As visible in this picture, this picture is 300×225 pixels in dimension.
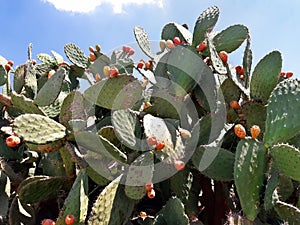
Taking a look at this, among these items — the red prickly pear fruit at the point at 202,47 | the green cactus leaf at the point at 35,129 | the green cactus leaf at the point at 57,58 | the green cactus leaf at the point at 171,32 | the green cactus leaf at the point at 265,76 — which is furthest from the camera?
the green cactus leaf at the point at 57,58

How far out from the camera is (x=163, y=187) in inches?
52.3

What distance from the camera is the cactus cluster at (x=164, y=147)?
1.14 meters

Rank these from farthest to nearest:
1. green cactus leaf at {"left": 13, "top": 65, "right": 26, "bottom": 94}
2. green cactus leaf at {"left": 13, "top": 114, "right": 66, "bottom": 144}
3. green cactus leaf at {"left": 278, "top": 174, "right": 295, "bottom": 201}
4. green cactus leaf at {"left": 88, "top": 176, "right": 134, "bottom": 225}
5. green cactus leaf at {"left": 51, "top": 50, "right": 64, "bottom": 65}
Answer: green cactus leaf at {"left": 51, "top": 50, "right": 64, "bottom": 65} < green cactus leaf at {"left": 13, "top": 65, "right": 26, "bottom": 94} < green cactus leaf at {"left": 278, "top": 174, "right": 295, "bottom": 201} < green cactus leaf at {"left": 13, "top": 114, "right": 66, "bottom": 144} < green cactus leaf at {"left": 88, "top": 176, "right": 134, "bottom": 225}

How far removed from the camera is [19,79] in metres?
1.63

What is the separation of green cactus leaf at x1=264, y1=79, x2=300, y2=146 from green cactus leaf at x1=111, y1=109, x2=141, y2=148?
363mm

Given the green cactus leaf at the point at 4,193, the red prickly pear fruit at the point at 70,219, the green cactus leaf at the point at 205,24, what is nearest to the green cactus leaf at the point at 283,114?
the green cactus leaf at the point at 205,24

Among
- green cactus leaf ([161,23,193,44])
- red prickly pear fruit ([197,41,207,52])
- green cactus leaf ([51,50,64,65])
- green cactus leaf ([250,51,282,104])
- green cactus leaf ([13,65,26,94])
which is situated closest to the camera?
green cactus leaf ([250,51,282,104])

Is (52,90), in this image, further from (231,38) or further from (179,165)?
(231,38)

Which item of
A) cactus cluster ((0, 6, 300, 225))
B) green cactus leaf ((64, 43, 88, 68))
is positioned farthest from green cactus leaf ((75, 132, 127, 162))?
green cactus leaf ((64, 43, 88, 68))

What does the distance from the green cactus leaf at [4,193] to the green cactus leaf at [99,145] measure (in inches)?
14.6

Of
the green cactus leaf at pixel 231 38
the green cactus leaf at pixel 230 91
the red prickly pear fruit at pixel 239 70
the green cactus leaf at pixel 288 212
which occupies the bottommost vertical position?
the green cactus leaf at pixel 288 212

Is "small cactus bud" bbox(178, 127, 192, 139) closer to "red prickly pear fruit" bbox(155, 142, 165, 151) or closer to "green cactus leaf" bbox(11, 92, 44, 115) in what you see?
"red prickly pear fruit" bbox(155, 142, 165, 151)

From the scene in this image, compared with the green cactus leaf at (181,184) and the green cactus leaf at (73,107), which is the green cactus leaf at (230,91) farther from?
the green cactus leaf at (73,107)

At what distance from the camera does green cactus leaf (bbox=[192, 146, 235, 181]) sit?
47.8 inches
